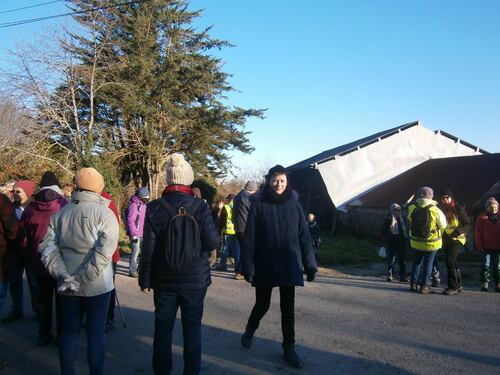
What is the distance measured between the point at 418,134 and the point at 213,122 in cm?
1288

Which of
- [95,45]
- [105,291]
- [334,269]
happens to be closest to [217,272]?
[334,269]

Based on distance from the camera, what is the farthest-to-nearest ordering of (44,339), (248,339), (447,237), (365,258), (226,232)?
(365,258) < (226,232) < (447,237) < (44,339) < (248,339)

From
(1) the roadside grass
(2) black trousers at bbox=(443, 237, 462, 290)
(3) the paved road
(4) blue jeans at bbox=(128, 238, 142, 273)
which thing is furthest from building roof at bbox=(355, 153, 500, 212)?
(4) blue jeans at bbox=(128, 238, 142, 273)

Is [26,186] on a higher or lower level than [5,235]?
higher

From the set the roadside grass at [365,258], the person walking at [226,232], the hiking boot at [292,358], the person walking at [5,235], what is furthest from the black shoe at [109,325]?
the roadside grass at [365,258]

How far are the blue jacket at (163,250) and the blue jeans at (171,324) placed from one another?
8 centimetres

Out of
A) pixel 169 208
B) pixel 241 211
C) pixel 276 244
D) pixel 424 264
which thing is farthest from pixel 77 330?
pixel 424 264

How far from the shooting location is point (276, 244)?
4277 millimetres

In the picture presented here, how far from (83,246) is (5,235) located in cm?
205

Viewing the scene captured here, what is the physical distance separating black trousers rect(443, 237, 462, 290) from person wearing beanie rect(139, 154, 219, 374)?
5.45 metres

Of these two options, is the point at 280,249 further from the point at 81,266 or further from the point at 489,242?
the point at 489,242

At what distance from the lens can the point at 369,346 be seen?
4.79m

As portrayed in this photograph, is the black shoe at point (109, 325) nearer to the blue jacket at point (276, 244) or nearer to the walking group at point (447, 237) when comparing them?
the blue jacket at point (276, 244)

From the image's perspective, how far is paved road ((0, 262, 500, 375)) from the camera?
4242 millimetres
